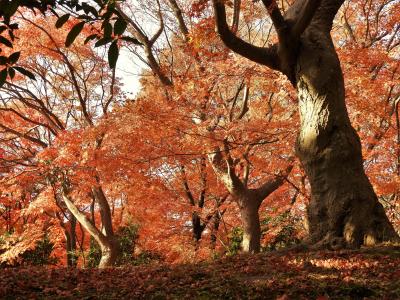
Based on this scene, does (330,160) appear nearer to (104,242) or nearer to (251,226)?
(251,226)

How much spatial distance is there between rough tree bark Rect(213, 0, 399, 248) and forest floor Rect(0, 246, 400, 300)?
1.89 feet

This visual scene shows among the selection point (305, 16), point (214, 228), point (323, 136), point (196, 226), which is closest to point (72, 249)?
point (196, 226)

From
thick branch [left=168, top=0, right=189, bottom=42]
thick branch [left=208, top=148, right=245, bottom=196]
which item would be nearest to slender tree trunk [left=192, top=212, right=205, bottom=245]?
thick branch [left=208, top=148, right=245, bottom=196]

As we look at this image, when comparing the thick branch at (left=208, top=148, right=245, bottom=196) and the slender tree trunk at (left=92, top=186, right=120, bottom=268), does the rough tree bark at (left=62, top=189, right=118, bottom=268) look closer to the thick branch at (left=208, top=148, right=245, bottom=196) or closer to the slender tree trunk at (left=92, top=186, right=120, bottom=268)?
the slender tree trunk at (left=92, top=186, right=120, bottom=268)

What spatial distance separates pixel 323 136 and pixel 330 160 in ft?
1.32

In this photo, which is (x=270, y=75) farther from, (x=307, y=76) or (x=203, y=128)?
(x=307, y=76)

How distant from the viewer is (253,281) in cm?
429

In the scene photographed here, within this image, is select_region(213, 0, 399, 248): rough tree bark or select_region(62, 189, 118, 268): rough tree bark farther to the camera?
select_region(62, 189, 118, 268): rough tree bark

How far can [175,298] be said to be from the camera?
153 inches

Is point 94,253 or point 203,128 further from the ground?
point 203,128

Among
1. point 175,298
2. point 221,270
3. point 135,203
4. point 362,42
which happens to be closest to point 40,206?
point 135,203

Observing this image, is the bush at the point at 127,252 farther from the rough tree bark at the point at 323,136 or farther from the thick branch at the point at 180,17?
the rough tree bark at the point at 323,136

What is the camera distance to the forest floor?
3.71 metres

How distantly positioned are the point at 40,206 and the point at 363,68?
1181 centimetres
